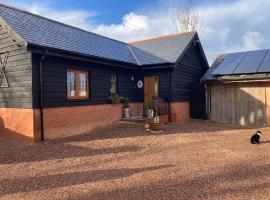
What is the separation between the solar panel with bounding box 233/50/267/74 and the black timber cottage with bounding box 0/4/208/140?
9.82 ft

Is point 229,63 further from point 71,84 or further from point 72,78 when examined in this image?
point 71,84

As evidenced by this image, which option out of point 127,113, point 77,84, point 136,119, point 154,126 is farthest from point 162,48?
point 77,84

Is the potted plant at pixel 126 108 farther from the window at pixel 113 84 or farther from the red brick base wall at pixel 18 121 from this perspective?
the red brick base wall at pixel 18 121

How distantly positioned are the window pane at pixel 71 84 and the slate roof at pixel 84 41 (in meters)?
1.13

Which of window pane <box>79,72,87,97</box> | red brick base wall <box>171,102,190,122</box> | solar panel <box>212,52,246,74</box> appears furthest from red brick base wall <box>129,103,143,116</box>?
solar panel <box>212,52,246,74</box>

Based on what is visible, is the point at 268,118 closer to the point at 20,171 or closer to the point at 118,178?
the point at 118,178

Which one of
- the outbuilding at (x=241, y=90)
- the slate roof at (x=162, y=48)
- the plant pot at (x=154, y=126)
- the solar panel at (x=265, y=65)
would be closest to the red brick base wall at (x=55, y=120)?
the plant pot at (x=154, y=126)

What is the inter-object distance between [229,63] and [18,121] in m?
13.5

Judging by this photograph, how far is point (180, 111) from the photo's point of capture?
1552 cm

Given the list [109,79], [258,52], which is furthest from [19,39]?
[258,52]

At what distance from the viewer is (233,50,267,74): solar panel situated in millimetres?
14352

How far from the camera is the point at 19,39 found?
9.03m

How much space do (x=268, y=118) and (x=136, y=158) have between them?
1006 centimetres

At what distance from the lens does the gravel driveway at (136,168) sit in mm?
4543
